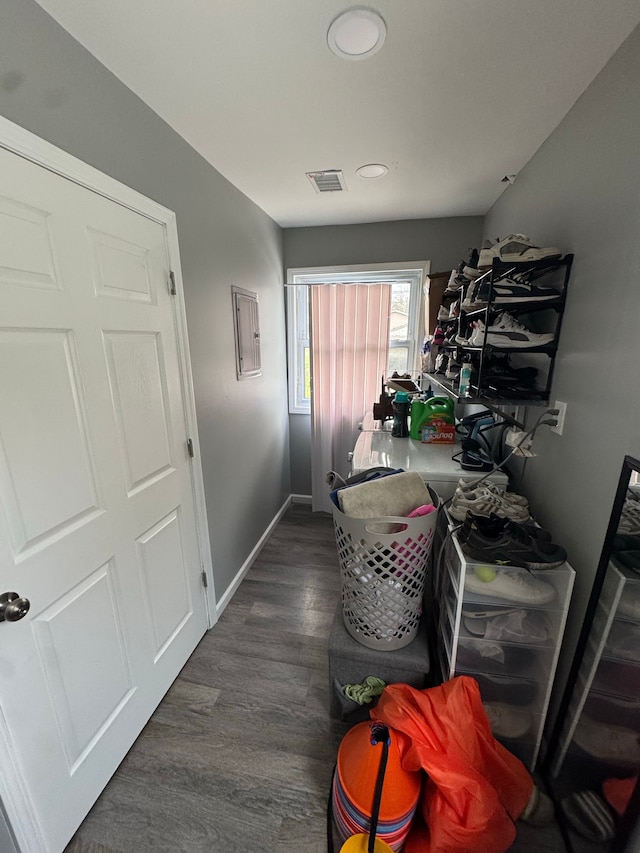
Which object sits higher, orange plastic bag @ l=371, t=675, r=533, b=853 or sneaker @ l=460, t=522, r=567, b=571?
sneaker @ l=460, t=522, r=567, b=571

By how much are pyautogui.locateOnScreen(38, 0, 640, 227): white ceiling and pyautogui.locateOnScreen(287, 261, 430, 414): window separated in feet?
3.10

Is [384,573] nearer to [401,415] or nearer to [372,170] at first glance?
[401,415]

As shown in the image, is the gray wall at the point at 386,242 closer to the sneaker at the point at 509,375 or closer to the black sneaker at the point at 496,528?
the sneaker at the point at 509,375

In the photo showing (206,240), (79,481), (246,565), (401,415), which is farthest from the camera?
(246,565)

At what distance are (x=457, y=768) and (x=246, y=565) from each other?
64.9 inches

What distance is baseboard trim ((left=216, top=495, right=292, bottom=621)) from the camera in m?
2.00

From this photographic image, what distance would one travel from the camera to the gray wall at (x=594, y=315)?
926 mm

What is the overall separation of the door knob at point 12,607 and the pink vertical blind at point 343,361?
2.25 m

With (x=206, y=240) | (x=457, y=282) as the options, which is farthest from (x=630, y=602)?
(x=206, y=240)

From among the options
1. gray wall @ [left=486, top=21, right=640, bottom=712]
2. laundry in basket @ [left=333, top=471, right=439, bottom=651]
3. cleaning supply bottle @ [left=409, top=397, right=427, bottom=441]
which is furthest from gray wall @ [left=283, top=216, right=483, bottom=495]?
laundry in basket @ [left=333, top=471, right=439, bottom=651]

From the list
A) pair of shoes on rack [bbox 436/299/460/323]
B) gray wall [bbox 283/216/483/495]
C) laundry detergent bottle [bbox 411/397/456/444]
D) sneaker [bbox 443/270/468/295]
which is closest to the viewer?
sneaker [bbox 443/270/468/295]

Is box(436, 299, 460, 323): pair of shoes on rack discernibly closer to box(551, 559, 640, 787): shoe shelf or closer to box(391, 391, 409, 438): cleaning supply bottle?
box(391, 391, 409, 438): cleaning supply bottle

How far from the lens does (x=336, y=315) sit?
2732 mm

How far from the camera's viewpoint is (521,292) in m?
1.24
